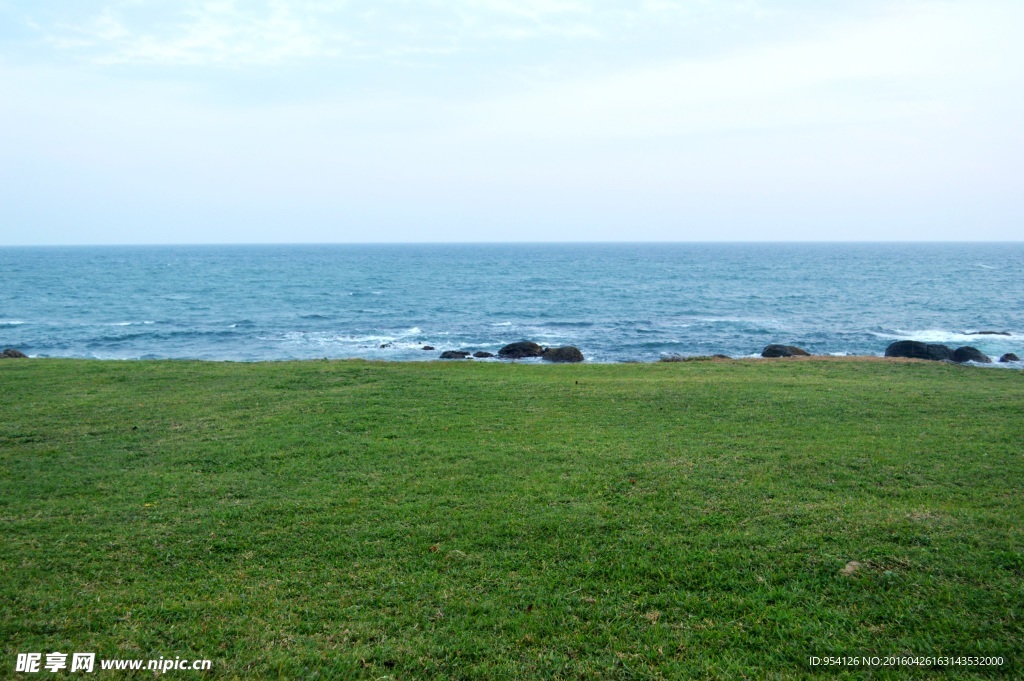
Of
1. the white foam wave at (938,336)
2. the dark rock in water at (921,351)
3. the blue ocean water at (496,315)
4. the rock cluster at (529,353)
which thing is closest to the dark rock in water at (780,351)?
the blue ocean water at (496,315)

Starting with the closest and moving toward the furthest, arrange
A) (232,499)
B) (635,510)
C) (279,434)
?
(635,510)
(232,499)
(279,434)

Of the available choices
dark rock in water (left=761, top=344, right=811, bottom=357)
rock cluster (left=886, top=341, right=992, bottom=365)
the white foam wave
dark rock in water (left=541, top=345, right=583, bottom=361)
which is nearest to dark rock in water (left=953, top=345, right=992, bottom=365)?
rock cluster (left=886, top=341, right=992, bottom=365)

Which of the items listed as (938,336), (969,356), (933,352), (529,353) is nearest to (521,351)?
(529,353)

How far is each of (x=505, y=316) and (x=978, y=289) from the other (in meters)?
52.6

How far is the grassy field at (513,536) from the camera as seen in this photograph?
18.4 feet

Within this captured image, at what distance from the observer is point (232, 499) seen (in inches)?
345

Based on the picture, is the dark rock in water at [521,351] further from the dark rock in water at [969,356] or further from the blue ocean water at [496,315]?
the dark rock in water at [969,356]

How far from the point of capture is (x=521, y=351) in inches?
1313

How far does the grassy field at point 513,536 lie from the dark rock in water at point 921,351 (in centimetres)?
1831

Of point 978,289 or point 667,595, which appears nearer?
point 667,595

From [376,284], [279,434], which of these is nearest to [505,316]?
[376,284]

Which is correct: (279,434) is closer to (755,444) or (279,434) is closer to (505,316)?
(755,444)

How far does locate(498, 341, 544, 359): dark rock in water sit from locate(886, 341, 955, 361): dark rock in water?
16.9m

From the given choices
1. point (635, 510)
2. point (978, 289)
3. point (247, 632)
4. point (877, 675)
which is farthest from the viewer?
point (978, 289)
